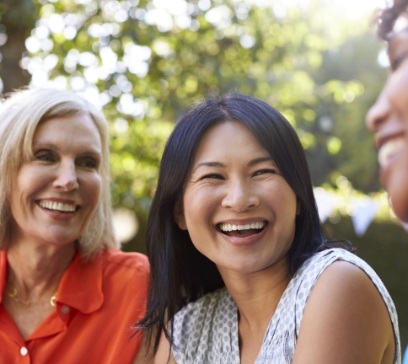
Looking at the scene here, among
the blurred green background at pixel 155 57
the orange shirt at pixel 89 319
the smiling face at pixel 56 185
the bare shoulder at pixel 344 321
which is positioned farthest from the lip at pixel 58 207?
the blurred green background at pixel 155 57

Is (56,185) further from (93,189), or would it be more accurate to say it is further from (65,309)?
(65,309)

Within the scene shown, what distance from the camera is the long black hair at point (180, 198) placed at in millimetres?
2316

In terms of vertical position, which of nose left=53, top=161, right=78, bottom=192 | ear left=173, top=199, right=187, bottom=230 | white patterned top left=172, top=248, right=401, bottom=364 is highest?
nose left=53, top=161, right=78, bottom=192

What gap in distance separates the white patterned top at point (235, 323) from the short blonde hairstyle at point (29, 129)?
2.30 ft

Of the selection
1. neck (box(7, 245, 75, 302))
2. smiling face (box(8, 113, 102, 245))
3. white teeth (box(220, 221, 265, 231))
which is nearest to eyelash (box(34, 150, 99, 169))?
smiling face (box(8, 113, 102, 245))

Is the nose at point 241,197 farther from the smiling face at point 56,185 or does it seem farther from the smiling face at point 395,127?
the smiling face at point 395,127

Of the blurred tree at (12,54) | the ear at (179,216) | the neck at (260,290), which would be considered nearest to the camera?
A: the neck at (260,290)

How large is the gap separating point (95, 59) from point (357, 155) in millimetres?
20605

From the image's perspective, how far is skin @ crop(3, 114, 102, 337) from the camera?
2930mm

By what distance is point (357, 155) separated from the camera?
2614 centimetres

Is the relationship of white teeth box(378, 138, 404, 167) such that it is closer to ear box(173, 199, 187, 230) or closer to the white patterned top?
the white patterned top

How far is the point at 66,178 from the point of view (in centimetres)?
291

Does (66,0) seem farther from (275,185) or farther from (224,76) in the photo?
(275,185)

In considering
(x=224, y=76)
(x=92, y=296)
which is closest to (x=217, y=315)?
(x=92, y=296)
